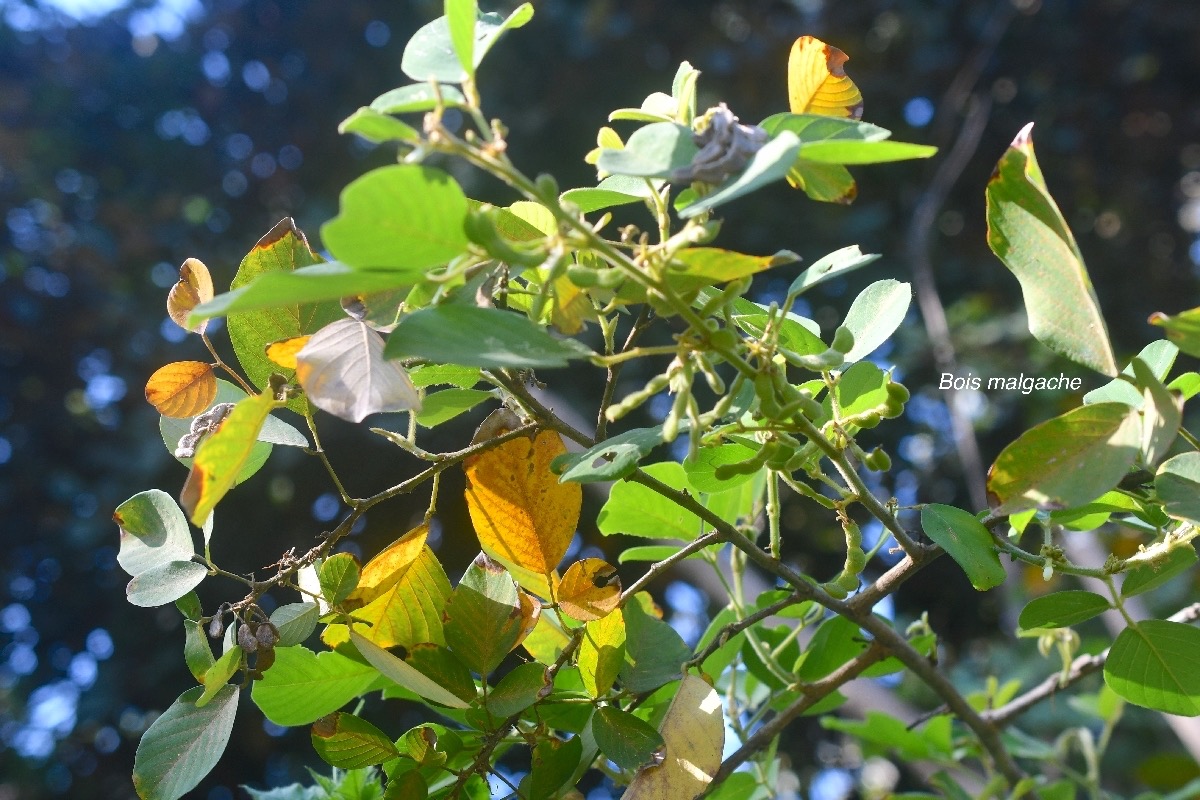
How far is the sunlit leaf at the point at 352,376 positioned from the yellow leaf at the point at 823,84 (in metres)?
0.18

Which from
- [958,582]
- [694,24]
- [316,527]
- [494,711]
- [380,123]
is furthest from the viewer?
[694,24]

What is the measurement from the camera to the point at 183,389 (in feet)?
1.09

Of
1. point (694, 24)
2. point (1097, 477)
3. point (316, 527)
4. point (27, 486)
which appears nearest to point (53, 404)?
point (27, 486)

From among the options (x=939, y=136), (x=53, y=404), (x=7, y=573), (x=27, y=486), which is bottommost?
(x=7, y=573)

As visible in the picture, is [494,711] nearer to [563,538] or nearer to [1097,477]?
[563,538]

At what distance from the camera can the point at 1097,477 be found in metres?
0.25

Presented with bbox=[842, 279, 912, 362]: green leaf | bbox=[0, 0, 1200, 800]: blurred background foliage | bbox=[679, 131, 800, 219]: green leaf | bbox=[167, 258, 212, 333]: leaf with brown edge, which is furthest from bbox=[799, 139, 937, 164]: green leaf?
bbox=[0, 0, 1200, 800]: blurred background foliage

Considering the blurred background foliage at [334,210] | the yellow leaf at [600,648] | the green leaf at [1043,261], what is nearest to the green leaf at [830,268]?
the green leaf at [1043,261]

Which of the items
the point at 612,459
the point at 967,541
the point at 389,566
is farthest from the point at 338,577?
the point at 967,541

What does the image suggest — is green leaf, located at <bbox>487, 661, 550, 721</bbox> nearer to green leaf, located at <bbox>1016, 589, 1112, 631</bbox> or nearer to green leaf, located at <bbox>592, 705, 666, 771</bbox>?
green leaf, located at <bbox>592, 705, 666, 771</bbox>

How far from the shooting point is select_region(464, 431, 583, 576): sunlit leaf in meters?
0.34

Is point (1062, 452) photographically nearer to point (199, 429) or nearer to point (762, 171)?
point (762, 171)

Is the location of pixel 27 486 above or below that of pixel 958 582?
below

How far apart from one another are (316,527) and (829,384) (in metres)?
1.69
